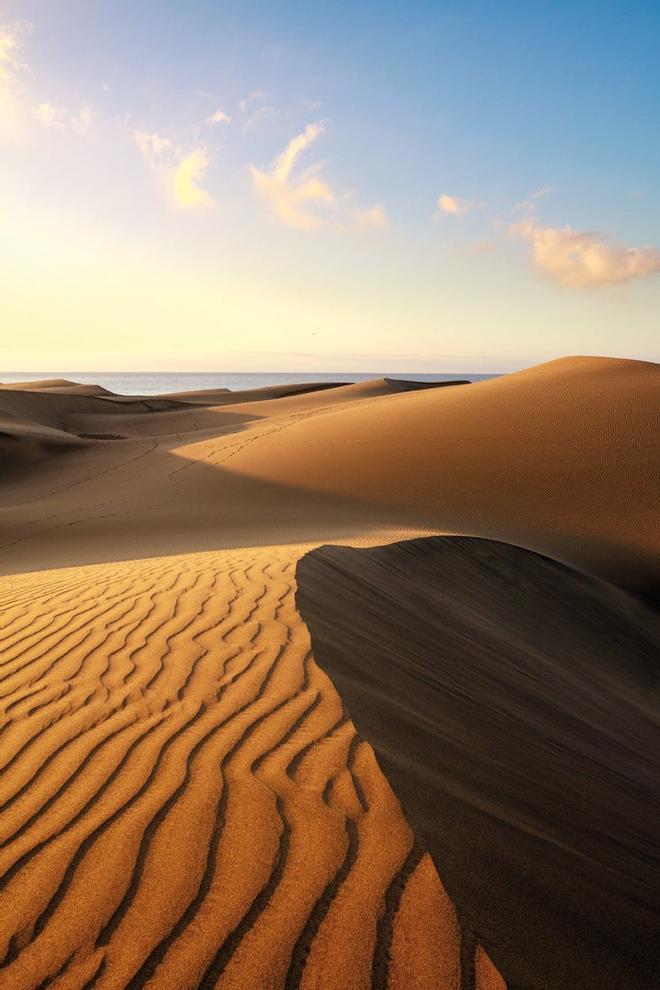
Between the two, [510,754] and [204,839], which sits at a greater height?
[204,839]

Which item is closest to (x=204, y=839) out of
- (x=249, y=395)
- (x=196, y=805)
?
(x=196, y=805)

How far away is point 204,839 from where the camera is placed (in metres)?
1.98

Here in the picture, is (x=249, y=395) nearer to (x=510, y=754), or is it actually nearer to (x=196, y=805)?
(x=510, y=754)

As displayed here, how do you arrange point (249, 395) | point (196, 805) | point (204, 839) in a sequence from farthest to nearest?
point (249, 395) < point (196, 805) < point (204, 839)

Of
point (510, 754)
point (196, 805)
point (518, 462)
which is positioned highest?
point (196, 805)

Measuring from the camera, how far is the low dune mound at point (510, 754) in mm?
1757

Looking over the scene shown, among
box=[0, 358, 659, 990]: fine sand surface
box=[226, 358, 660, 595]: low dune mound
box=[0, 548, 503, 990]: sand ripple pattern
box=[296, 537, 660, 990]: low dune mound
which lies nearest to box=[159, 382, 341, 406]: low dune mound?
box=[226, 358, 660, 595]: low dune mound

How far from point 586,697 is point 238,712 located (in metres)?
3.38

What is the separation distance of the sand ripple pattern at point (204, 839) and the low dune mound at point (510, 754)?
0.15 m

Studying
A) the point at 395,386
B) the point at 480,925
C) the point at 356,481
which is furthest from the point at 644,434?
the point at 395,386

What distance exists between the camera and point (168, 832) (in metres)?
2.01

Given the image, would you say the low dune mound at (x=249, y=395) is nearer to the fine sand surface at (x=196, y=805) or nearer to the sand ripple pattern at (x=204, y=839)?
the fine sand surface at (x=196, y=805)

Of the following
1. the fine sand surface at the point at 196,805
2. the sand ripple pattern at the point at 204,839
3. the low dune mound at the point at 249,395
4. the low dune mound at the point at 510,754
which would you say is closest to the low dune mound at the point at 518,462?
the fine sand surface at the point at 196,805

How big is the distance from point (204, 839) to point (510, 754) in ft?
4.93
